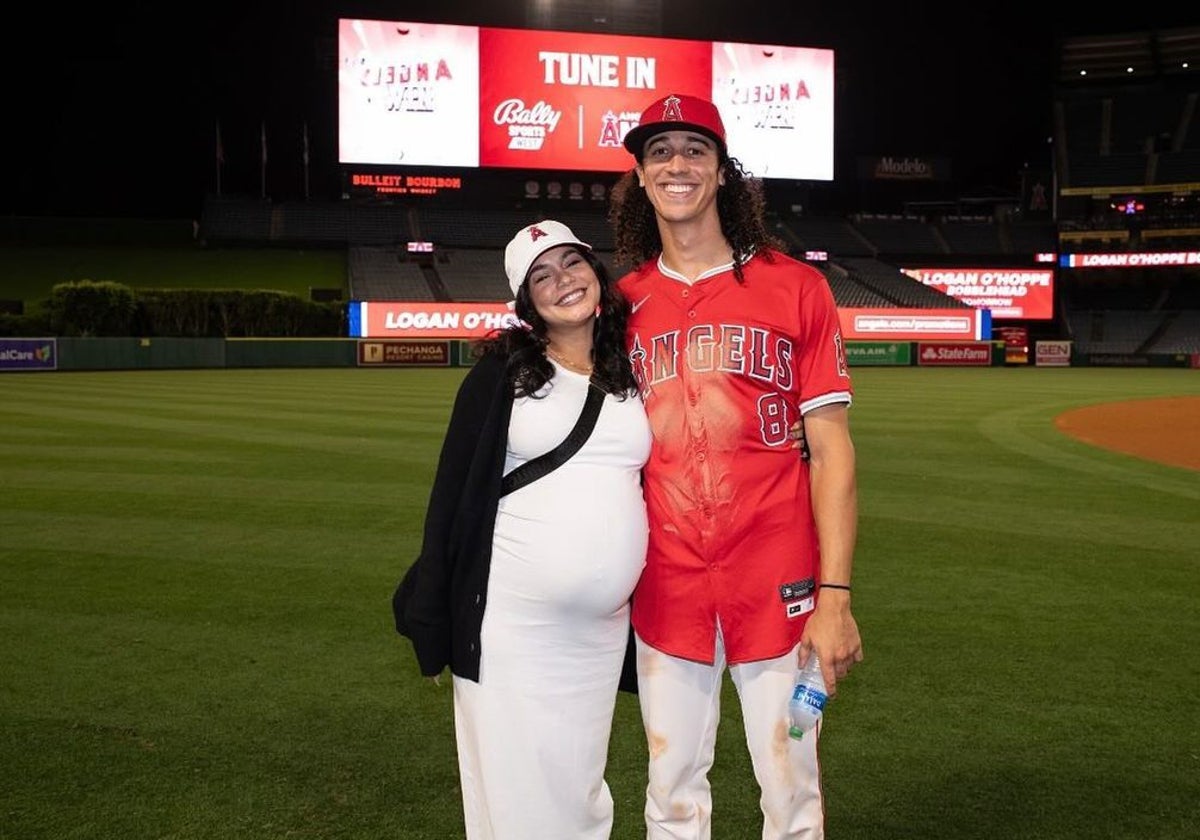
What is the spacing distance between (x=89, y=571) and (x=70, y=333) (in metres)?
30.4

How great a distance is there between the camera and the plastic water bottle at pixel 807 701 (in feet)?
8.71

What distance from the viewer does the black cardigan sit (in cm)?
261

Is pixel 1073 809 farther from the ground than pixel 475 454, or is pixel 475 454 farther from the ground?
pixel 475 454

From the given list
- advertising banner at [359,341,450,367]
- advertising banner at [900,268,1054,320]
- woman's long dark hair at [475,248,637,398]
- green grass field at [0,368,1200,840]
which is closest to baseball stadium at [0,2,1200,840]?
green grass field at [0,368,1200,840]

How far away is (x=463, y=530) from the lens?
8.61 ft

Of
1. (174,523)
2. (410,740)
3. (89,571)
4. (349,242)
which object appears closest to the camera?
(410,740)

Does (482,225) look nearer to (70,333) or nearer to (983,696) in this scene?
(70,333)

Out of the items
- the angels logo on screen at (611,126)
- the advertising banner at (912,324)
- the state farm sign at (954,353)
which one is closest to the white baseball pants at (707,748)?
the advertising banner at (912,324)

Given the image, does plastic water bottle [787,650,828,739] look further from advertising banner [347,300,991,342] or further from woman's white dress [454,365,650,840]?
advertising banner [347,300,991,342]

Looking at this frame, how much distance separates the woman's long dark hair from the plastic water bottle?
0.88 meters

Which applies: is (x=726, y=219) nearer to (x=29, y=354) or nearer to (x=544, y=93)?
(x=29, y=354)

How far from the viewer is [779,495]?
9.18 feet

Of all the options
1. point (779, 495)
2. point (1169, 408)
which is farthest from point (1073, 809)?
point (1169, 408)

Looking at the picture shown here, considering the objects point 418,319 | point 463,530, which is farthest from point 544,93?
point 463,530
